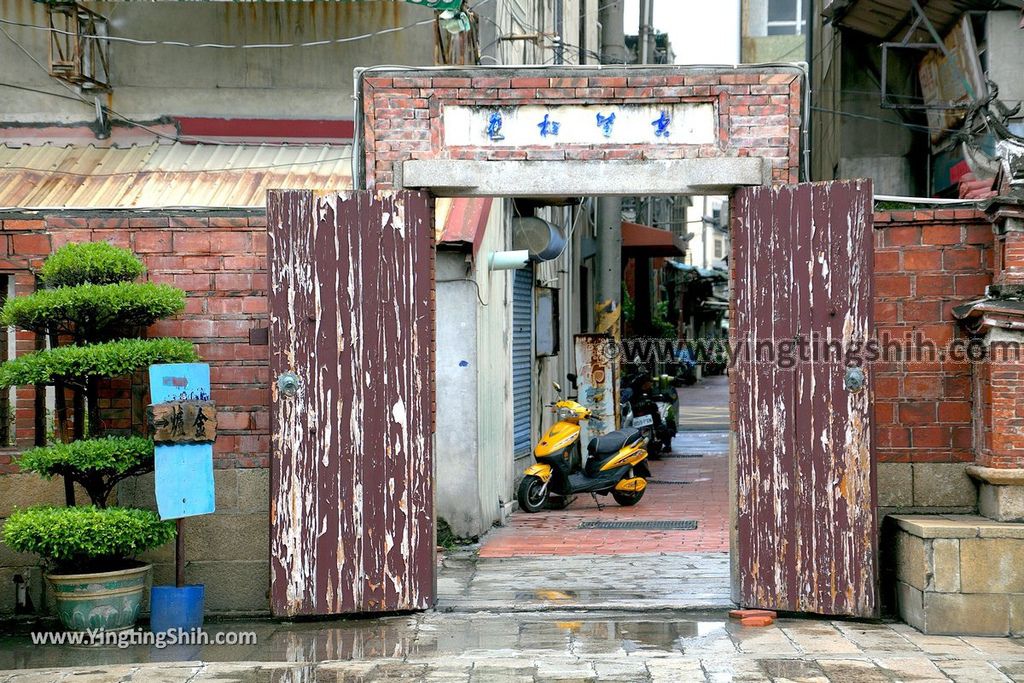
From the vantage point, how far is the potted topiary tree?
7.23 meters

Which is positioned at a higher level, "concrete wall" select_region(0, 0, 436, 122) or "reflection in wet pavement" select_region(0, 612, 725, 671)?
"concrete wall" select_region(0, 0, 436, 122)

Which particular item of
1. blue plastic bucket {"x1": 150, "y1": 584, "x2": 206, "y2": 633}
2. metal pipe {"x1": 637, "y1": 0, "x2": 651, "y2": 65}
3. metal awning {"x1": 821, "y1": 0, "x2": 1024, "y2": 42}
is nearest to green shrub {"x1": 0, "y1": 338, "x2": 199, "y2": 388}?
blue plastic bucket {"x1": 150, "y1": 584, "x2": 206, "y2": 633}

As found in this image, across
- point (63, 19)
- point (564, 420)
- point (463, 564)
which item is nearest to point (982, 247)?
point (463, 564)

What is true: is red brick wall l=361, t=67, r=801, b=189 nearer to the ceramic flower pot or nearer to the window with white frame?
the ceramic flower pot

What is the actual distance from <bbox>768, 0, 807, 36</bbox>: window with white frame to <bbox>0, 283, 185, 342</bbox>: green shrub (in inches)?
703

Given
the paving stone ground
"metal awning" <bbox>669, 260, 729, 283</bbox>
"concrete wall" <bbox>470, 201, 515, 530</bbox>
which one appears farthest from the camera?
"metal awning" <bbox>669, 260, 729, 283</bbox>

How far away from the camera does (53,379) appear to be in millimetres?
7449

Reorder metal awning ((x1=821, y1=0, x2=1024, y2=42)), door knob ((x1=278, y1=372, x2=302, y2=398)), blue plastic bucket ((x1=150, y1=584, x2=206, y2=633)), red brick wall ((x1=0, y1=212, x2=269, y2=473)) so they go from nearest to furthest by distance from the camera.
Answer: blue plastic bucket ((x1=150, y1=584, x2=206, y2=633))
door knob ((x1=278, y1=372, x2=302, y2=398))
red brick wall ((x1=0, y1=212, x2=269, y2=473))
metal awning ((x1=821, y1=0, x2=1024, y2=42))

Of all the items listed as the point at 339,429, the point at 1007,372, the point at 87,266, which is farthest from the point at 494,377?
the point at 1007,372

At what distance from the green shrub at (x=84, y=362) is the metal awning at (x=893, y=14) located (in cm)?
1013

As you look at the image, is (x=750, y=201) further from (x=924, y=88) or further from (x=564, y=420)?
(x=924, y=88)

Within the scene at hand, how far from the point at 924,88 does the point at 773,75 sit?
897 centimetres

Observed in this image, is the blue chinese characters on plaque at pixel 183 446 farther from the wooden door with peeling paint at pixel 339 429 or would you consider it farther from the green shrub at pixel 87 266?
the green shrub at pixel 87 266

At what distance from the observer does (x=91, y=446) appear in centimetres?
736
